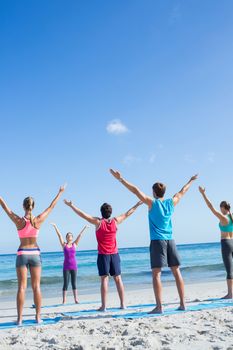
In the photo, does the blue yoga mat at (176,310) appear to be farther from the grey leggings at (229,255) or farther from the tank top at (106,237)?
the tank top at (106,237)

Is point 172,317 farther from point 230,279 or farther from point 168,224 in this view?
point 230,279

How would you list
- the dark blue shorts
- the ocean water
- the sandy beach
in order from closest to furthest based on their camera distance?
1. the sandy beach
2. the dark blue shorts
3. the ocean water

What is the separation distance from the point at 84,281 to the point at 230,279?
12.3 m

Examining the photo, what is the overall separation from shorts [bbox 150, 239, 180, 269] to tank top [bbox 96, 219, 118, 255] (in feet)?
3.43

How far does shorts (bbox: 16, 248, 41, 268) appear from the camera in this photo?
553 cm

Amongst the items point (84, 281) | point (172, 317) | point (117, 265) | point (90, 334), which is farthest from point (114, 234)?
point (84, 281)

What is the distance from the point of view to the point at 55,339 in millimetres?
4578

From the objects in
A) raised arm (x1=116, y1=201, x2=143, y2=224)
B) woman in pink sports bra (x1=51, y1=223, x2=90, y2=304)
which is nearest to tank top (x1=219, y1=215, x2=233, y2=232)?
raised arm (x1=116, y1=201, x2=143, y2=224)

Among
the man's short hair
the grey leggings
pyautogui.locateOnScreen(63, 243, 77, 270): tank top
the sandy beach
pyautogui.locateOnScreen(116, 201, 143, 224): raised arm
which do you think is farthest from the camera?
pyautogui.locateOnScreen(63, 243, 77, 270): tank top

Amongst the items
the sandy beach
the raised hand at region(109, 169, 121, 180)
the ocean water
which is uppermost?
the raised hand at region(109, 169, 121, 180)

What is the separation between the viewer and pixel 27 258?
555 centimetres

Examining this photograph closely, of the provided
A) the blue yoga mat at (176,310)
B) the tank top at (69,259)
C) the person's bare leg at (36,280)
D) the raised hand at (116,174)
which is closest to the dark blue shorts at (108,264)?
the blue yoga mat at (176,310)

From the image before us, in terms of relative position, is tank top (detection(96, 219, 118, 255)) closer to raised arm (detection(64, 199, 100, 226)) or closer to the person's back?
raised arm (detection(64, 199, 100, 226))

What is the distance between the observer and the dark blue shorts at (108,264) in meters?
6.66
